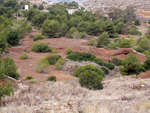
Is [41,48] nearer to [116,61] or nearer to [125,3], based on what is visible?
[116,61]

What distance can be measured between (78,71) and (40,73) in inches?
119

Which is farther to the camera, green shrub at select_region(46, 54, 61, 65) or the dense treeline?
the dense treeline

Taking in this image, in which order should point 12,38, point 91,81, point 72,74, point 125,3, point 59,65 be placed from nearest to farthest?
point 91,81
point 72,74
point 59,65
point 12,38
point 125,3

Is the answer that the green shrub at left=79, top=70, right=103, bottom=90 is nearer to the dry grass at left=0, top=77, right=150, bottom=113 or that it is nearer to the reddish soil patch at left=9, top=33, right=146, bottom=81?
the dry grass at left=0, top=77, right=150, bottom=113

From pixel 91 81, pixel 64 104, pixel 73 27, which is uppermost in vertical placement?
pixel 64 104

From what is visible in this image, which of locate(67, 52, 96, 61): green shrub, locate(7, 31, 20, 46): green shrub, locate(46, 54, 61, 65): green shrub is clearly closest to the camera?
locate(46, 54, 61, 65): green shrub

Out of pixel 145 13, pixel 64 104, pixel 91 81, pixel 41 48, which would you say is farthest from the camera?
pixel 145 13

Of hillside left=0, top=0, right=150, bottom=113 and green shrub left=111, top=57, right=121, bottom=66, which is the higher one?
hillside left=0, top=0, right=150, bottom=113

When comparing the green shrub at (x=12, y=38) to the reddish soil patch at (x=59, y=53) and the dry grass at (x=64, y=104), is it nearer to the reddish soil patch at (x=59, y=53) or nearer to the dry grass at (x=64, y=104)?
the reddish soil patch at (x=59, y=53)

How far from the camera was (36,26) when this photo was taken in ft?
138

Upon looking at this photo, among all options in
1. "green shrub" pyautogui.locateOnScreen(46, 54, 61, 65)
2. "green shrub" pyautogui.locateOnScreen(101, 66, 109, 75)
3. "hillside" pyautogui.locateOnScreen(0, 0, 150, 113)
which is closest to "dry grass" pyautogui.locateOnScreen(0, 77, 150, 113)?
"hillside" pyautogui.locateOnScreen(0, 0, 150, 113)

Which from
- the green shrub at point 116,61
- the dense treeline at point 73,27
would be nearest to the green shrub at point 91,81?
the green shrub at point 116,61

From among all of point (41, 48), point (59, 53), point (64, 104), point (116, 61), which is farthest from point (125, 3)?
point (64, 104)

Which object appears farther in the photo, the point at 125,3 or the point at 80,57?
the point at 125,3
